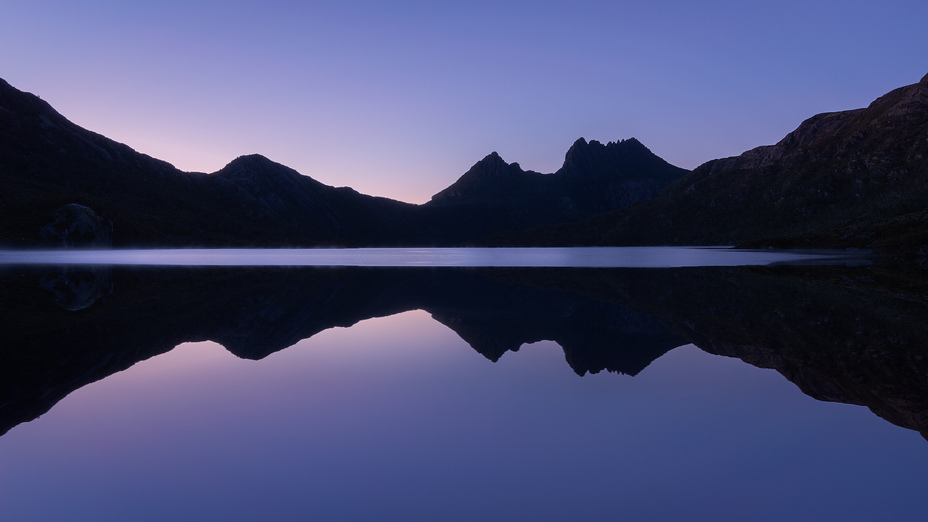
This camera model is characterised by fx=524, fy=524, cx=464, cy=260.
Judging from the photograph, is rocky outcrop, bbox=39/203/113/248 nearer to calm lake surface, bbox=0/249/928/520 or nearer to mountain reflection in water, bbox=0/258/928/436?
mountain reflection in water, bbox=0/258/928/436

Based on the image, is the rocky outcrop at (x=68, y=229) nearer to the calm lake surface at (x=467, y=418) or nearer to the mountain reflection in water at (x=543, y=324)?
the mountain reflection in water at (x=543, y=324)

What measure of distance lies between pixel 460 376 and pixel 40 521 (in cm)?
1084

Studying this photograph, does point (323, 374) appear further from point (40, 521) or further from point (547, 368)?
point (40, 521)

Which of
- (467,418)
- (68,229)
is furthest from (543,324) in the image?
(68,229)

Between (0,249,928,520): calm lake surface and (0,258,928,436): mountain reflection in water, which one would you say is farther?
(0,258,928,436): mountain reflection in water

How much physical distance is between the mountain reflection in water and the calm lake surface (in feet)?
0.56

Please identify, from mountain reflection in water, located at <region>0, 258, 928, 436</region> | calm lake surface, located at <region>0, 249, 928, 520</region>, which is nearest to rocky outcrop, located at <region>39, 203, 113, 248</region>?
mountain reflection in water, located at <region>0, 258, 928, 436</region>

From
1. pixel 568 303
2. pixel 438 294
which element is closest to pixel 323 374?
pixel 568 303

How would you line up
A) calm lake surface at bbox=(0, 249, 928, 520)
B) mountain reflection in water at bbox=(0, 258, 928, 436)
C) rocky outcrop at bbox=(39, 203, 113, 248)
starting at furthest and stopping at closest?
rocky outcrop at bbox=(39, 203, 113, 248), mountain reflection in water at bbox=(0, 258, 928, 436), calm lake surface at bbox=(0, 249, 928, 520)

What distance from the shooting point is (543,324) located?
87.0 ft

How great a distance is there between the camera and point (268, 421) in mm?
12320

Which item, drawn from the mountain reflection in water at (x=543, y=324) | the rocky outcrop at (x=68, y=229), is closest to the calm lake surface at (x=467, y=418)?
the mountain reflection in water at (x=543, y=324)

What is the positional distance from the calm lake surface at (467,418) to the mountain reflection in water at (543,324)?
17cm

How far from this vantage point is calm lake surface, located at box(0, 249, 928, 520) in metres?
8.57
